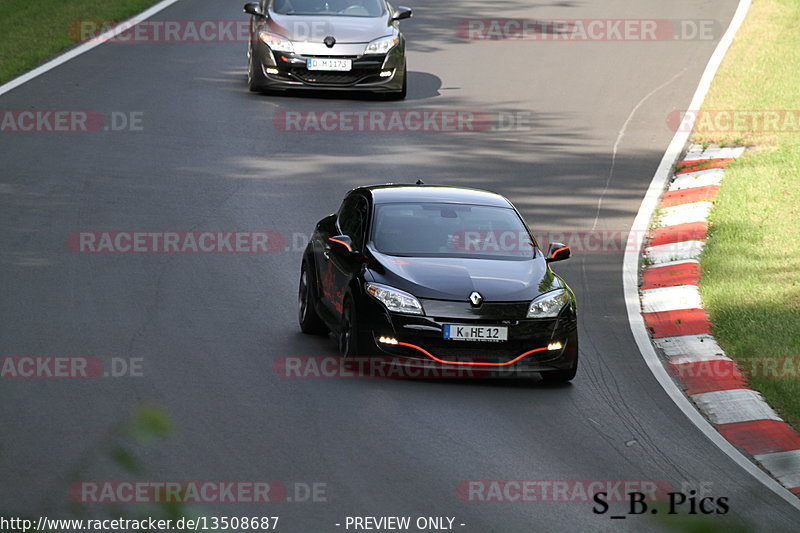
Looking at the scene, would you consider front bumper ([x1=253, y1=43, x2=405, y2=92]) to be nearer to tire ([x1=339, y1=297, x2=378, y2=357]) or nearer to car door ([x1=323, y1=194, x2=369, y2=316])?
car door ([x1=323, y1=194, x2=369, y2=316])

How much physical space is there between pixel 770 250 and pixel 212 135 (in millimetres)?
8426

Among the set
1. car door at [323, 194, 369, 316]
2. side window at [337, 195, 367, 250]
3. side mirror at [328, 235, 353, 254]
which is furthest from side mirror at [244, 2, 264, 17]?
side mirror at [328, 235, 353, 254]

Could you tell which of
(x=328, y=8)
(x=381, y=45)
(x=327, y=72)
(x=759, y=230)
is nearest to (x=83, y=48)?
(x=328, y=8)

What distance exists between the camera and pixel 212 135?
62.2 feet

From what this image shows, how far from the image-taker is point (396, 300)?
1023 centimetres

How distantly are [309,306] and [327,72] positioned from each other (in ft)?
30.7

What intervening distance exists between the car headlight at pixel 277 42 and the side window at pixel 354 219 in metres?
8.33

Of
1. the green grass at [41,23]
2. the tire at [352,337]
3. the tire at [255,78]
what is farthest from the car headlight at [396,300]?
the green grass at [41,23]

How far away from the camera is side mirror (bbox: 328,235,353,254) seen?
1102 cm

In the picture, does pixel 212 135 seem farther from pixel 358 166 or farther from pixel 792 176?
pixel 792 176

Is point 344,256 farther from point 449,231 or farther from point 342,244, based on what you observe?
point 449,231

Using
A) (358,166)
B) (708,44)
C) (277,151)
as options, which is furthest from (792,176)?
(708,44)

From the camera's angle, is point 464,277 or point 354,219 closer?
point 464,277

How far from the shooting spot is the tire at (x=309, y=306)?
1152 cm
